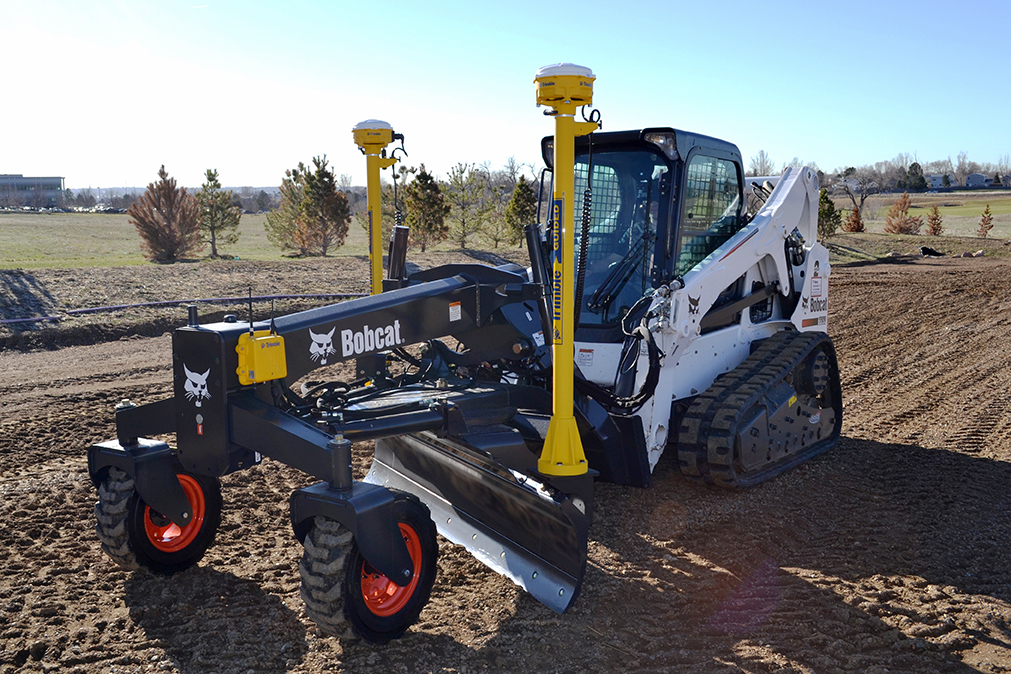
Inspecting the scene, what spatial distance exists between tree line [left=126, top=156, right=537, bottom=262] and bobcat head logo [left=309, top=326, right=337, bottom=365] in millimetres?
22804

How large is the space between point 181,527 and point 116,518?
37 centimetres

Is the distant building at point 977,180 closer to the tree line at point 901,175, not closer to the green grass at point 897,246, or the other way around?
the tree line at point 901,175

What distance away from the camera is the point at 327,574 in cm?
374

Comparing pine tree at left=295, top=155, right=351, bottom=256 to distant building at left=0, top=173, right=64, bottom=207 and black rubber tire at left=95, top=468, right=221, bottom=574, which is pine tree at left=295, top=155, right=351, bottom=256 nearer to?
black rubber tire at left=95, top=468, right=221, bottom=574

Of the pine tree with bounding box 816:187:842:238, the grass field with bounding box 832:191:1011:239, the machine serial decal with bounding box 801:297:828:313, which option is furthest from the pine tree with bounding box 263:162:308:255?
the grass field with bounding box 832:191:1011:239

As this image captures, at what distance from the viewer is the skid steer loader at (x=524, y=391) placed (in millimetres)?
4102

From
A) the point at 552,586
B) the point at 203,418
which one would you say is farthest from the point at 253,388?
the point at 552,586

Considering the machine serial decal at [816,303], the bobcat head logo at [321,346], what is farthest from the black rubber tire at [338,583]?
the machine serial decal at [816,303]

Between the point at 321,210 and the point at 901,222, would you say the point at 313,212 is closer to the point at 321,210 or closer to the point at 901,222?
the point at 321,210

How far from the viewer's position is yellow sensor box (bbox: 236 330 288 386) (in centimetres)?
412

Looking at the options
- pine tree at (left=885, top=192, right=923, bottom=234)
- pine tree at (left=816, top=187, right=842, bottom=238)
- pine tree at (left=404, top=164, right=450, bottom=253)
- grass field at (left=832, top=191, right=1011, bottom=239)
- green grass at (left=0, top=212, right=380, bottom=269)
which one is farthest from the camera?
grass field at (left=832, top=191, right=1011, bottom=239)

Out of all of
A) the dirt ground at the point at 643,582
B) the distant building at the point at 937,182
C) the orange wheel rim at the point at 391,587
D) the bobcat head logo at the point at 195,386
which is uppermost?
the distant building at the point at 937,182

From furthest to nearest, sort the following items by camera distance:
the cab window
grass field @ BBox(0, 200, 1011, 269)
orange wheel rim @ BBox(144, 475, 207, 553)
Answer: grass field @ BBox(0, 200, 1011, 269) < the cab window < orange wheel rim @ BBox(144, 475, 207, 553)

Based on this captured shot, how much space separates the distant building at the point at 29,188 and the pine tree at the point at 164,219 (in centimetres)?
8237
